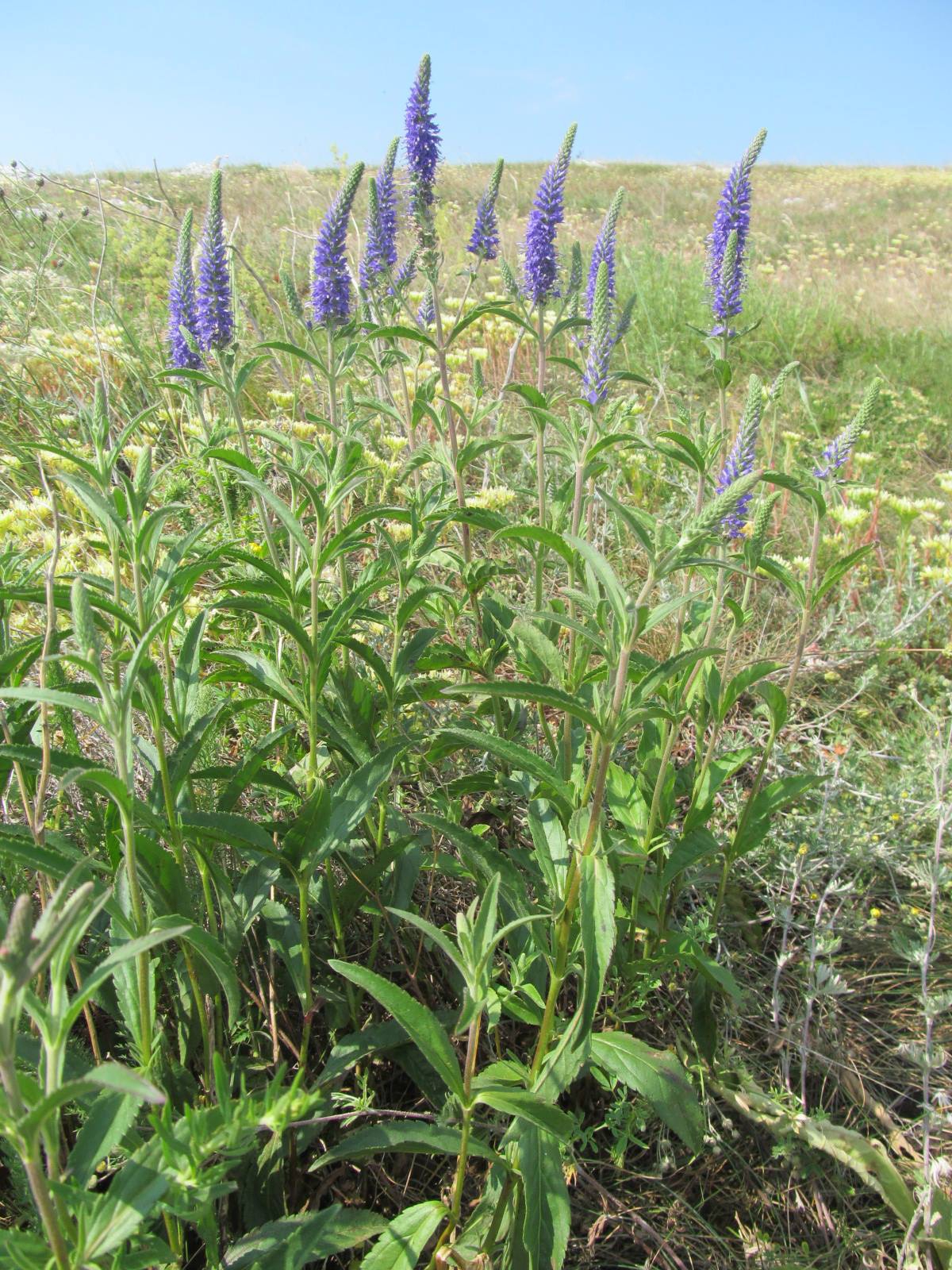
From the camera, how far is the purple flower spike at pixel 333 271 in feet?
8.68

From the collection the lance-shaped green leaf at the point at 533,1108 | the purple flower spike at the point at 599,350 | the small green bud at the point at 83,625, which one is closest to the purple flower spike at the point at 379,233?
the purple flower spike at the point at 599,350

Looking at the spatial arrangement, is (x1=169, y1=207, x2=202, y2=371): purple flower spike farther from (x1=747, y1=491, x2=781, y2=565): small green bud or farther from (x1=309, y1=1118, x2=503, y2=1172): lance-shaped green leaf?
(x1=309, y1=1118, x2=503, y2=1172): lance-shaped green leaf

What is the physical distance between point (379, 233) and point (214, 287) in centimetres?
78

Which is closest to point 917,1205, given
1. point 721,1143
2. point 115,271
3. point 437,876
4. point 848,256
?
point 721,1143

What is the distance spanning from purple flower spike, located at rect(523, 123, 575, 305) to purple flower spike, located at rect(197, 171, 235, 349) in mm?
1003

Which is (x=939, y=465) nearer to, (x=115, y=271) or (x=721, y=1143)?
(x=721, y=1143)

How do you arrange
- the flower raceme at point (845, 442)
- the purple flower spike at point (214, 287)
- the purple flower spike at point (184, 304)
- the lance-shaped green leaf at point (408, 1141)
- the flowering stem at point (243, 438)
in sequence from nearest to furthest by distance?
the lance-shaped green leaf at point (408, 1141) < the flowering stem at point (243, 438) < the flower raceme at point (845, 442) < the purple flower spike at point (214, 287) < the purple flower spike at point (184, 304)

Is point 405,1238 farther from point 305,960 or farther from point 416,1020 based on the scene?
point 305,960

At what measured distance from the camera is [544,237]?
9.41 feet

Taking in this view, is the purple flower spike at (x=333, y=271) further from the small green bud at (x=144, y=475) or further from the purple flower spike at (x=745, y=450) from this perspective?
the purple flower spike at (x=745, y=450)

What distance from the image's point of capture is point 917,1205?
169 centimetres

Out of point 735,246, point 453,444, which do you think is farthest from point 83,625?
point 735,246

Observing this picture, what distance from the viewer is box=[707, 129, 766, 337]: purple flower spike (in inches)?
105

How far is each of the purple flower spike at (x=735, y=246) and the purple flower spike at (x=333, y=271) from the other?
1174 millimetres
